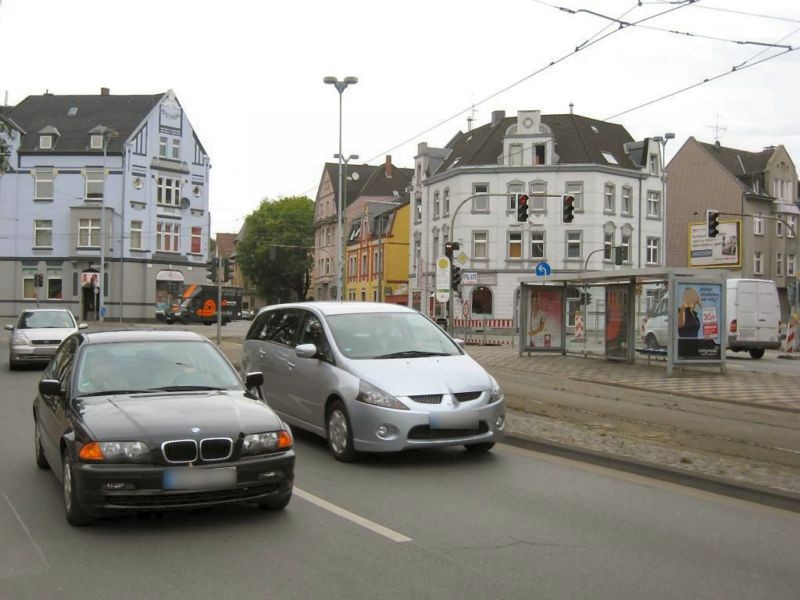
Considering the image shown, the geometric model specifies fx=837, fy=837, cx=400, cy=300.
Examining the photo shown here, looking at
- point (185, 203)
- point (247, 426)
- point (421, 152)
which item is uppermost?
point (421, 152)

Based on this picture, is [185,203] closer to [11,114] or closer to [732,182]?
[11,114]

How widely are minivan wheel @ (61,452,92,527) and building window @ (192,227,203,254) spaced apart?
2289 inches

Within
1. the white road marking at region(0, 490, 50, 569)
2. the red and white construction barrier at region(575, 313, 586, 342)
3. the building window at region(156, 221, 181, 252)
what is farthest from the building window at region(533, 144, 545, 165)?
the white road marking at region(0, 490, 50, 569)

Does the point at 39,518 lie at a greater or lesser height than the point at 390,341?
lesser

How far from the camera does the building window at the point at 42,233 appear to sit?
58438 millimetres

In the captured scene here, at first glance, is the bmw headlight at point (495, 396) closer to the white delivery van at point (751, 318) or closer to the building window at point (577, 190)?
the white delivery van at point (751, 318)

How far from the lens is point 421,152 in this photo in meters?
62.8

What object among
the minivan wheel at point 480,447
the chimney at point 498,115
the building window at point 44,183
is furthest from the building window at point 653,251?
the minivan wheel at point 480,447

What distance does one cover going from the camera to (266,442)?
597 centimetres

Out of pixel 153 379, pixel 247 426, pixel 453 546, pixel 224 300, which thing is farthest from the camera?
pixel 224 300

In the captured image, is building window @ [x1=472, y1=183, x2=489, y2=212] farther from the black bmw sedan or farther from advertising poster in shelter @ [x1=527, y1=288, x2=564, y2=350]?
the black bmw sedan

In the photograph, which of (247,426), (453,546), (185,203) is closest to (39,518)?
(247,426)

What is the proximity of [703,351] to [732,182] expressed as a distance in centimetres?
4604

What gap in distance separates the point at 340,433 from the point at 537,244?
48251 mm
